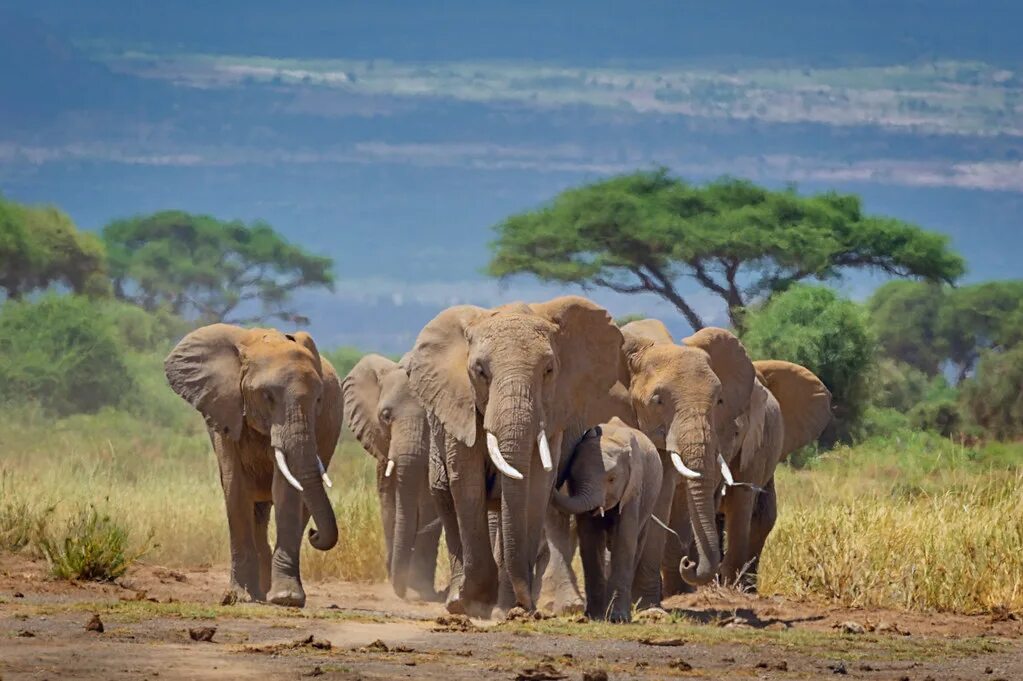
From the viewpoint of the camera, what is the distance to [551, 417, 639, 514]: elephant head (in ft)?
38.4

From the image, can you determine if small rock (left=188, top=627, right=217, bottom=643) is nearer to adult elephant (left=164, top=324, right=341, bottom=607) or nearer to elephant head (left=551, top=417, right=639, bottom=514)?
elephant head (left=551, top=417, right=639, bottom=514)

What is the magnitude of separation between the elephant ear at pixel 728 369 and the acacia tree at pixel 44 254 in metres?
35.4

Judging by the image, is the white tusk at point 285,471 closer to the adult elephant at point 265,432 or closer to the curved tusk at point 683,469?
the adult elephant at point 265,432

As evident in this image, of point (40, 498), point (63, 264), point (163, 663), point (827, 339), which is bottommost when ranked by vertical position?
point (163, 663)

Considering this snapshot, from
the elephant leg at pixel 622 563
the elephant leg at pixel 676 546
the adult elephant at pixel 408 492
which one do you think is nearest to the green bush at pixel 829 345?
the adult elephant at pixel 408 492

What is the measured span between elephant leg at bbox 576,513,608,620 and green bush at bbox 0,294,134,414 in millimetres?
27811

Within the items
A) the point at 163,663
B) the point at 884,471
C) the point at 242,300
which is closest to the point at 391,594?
the point at 163,663

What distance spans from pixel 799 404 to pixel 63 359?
25.6 meters

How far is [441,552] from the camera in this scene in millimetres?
17281

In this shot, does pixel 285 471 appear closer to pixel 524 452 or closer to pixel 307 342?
pixel 307 342

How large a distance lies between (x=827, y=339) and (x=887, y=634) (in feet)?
60.4

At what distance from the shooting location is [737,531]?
14.6 metres

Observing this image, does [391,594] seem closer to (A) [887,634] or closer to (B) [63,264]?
(A) [887,634]

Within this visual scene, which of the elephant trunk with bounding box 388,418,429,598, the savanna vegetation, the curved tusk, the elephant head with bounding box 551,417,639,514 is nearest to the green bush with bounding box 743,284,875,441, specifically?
the savanna vegetation
